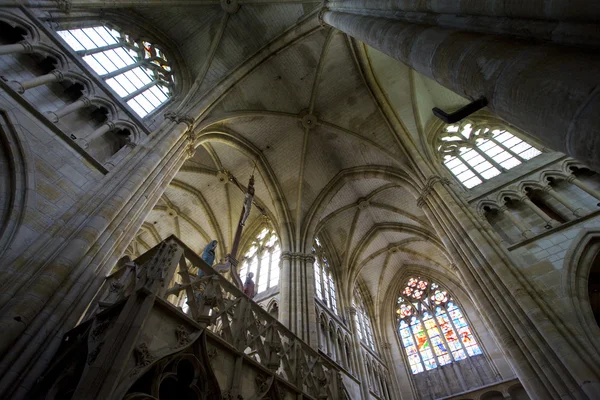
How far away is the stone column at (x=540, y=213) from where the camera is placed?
7.39m

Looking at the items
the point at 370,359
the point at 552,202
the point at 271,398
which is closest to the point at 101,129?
the point at 271,398

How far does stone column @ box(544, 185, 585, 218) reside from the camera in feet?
23.6

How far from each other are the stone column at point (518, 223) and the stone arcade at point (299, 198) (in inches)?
2.2

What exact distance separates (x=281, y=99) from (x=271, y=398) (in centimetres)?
1109

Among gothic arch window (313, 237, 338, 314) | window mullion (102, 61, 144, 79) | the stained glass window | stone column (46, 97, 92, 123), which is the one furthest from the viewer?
the stained glass window

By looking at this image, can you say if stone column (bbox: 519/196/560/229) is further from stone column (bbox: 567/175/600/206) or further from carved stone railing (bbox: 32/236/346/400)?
carved stone railing (bbox: 32/236/346/400)

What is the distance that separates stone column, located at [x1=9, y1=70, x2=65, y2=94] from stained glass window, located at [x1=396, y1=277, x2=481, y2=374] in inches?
669

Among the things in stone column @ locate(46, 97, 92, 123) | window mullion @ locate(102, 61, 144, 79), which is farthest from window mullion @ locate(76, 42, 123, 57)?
stone column @ locate(46, 97, 92, 123)

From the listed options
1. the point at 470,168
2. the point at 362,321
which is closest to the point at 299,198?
the point at 470,168

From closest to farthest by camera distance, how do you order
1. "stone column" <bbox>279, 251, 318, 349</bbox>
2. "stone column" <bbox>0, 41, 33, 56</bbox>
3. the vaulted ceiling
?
"stone column" <bbox>0, 41, 33, 56</bbox> → "stone column" <bbox>279, 251, 318, 349</bbox> → the vaulted ceiling

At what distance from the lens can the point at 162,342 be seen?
142 inches

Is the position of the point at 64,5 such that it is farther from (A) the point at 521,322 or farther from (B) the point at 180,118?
(A) the point at 521,322

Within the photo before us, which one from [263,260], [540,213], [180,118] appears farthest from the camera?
[263,260]

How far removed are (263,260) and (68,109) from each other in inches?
385
